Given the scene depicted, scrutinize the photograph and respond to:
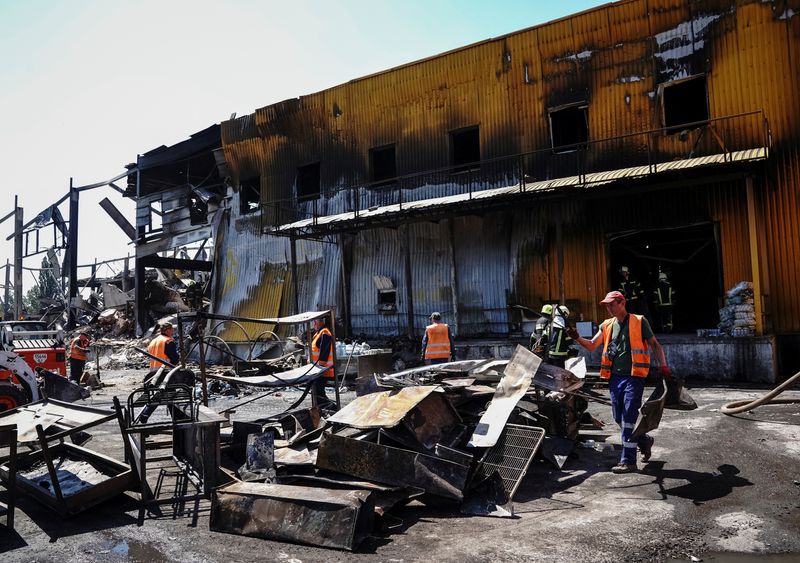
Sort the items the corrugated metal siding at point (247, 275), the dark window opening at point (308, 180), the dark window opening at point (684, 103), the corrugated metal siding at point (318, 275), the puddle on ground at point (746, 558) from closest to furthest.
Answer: the puddle on ground at point (746, 558), the dark window opening at point (684, 103), the corrugated metal siding at point (318, 275), the corrugated metal siding at point (247, 275), the dark window opening at point (308, 180)

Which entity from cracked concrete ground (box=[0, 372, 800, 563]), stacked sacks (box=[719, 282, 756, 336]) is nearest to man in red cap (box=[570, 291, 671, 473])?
cracked concrete ground (box=[0, 372, 800, 563])

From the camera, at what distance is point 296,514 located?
4.50 m

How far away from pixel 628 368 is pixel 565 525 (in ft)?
6.91

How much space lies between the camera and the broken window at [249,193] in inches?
834

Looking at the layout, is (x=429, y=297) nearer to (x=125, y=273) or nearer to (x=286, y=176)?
(x=286, y=176)

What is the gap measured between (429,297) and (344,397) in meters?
5.44

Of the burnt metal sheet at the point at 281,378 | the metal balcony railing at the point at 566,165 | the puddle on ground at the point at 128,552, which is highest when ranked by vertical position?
the metal balcony railing at the point at 566,165

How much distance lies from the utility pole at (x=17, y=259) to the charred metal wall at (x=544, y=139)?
44.2ft

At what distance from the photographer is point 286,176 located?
20141 mm

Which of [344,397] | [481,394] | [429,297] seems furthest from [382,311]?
[481,394]

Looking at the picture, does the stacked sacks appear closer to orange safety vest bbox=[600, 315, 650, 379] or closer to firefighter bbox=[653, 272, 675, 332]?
firefighter bbox=[653, 272, 675, 332]

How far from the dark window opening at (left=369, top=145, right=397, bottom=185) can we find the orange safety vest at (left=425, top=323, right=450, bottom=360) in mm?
9313

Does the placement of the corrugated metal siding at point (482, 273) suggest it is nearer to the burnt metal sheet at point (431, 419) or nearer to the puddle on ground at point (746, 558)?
the burnt metal sheet at point (431, 419)

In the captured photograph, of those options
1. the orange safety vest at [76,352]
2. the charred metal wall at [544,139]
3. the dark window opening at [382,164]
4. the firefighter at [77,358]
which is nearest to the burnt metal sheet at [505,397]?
Result: the charred metal wall at [544,139]
